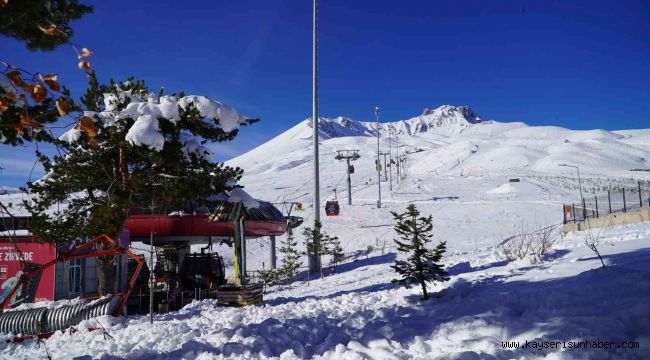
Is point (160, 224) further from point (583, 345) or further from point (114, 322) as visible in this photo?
point (583, 345)

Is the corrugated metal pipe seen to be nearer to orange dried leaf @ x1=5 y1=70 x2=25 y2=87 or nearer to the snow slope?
the snow slope

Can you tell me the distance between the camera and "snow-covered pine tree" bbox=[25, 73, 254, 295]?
8898 mm

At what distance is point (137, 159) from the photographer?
10836mm

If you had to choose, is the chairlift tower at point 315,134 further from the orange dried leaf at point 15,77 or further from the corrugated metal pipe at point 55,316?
the orange dried leaf at point 15,77

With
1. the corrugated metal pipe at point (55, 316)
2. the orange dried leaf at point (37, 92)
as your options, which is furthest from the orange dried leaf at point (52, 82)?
the corrugated metal pipe at point (55, 316)

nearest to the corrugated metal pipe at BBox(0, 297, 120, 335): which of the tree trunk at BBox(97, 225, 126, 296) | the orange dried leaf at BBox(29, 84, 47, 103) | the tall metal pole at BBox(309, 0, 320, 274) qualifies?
the tree trunk at BBox(97, 225, 126, 296)

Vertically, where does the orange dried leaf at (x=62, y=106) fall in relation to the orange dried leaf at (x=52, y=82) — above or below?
below

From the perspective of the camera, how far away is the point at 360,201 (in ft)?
170

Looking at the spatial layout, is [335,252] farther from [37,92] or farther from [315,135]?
[37,92]

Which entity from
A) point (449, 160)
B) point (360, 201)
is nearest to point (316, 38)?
point (360, 201)

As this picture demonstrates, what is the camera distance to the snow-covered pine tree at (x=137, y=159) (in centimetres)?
890

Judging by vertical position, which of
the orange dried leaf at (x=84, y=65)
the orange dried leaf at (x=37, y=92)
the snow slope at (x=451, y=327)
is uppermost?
the orange dried leaf at (x=84, y=65)

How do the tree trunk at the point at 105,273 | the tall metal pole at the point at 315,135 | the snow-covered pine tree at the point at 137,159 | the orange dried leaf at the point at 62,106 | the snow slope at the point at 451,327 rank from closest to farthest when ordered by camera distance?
the orange dried leaf at the point at 62,106, the snow slope at the point at 451,327, the snow-covered pine tree at the point at 137,159, the tree trunk at the point at 105,273, the tall metal pole at the point at 315,135

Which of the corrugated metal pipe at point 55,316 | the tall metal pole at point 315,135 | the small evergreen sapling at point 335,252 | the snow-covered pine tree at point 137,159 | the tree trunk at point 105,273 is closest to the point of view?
the snow-covered pine tree at point 137,159
